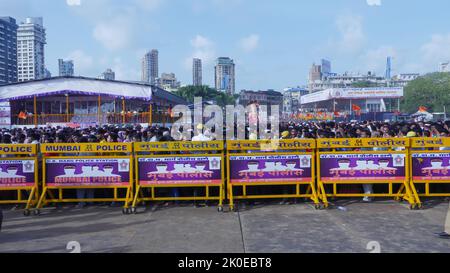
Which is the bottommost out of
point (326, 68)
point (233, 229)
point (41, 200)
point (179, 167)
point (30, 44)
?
point (233, 229)

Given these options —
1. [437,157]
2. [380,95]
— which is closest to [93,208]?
[437,157]

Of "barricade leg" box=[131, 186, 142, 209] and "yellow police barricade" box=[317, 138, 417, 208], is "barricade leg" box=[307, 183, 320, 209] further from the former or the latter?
"barricade leg" box=[131, 186, 142, 209]

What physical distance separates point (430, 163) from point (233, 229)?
15.1 ft

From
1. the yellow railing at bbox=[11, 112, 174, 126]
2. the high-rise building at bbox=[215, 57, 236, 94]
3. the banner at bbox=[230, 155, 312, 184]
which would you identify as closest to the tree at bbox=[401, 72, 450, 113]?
the high-rise building at bbox=[215, 57, 236, 94]

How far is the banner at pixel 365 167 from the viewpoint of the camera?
8594 millimetres

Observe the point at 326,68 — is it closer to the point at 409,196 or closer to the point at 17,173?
the point at 409,196

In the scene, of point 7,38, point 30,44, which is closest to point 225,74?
point 30,44

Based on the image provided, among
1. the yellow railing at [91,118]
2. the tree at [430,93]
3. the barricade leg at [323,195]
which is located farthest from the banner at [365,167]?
the tree at [430,93]

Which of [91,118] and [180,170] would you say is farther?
[91,118]

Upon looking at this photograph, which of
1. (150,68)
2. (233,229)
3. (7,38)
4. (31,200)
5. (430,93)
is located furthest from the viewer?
(150,68)

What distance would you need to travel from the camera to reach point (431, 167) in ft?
28.2

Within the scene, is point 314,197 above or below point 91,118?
below

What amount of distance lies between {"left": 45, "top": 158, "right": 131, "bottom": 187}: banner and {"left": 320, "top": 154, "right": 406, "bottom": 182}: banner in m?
4.16

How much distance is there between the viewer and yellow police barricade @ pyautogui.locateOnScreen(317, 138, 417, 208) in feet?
28.1
